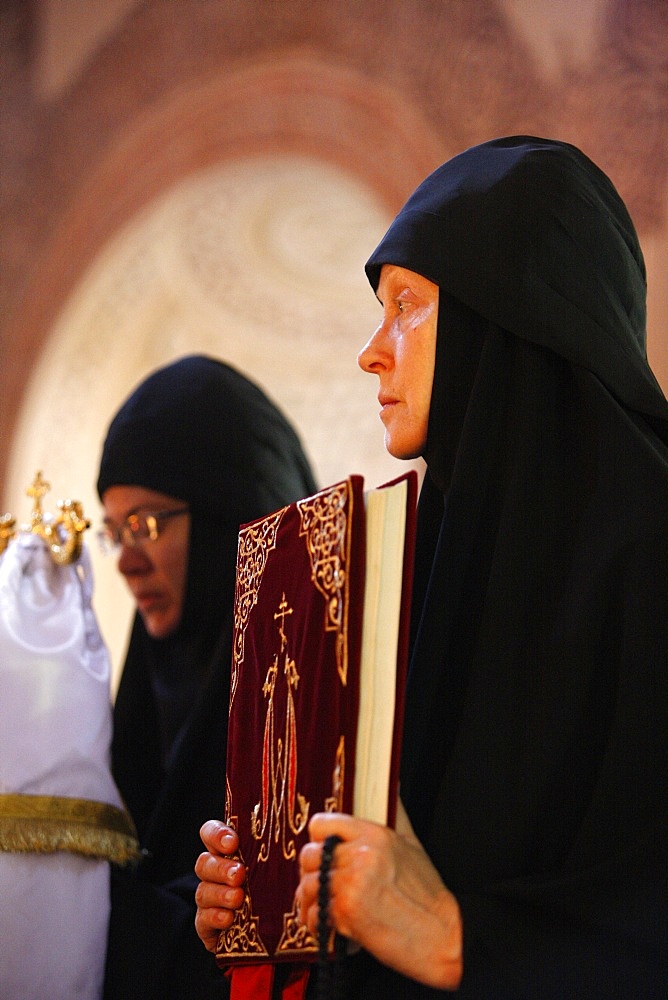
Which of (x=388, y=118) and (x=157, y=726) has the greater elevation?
(x=388, y=118)

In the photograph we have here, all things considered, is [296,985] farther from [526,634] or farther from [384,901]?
[526,634]

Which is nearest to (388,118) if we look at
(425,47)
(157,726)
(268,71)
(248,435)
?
(425,47)

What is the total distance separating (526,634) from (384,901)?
48 centimetres

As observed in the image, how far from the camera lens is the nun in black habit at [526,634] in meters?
1.32

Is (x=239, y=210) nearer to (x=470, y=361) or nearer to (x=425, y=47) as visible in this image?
(x=425, y=47)

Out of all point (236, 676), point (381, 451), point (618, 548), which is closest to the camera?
point (618, 548)

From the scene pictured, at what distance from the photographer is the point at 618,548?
1.50 meters

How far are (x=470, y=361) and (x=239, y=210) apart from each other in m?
3.85

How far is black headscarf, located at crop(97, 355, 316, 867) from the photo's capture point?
3.00 m

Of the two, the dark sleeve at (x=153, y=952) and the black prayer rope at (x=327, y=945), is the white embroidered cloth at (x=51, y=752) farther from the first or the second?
the black prayer rope at (x=327, y=945)

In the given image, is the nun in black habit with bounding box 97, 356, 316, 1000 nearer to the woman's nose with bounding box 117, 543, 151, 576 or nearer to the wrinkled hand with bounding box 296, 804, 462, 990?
the woman's nose with bounding box 117, 543, 151, 576

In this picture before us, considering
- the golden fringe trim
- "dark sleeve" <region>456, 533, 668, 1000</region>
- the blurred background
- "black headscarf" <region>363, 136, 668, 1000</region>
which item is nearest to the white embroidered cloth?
the golden fringe trim

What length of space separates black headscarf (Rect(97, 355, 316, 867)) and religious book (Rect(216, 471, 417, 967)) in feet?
4.44

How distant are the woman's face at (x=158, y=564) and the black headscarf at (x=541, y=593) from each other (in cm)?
133
